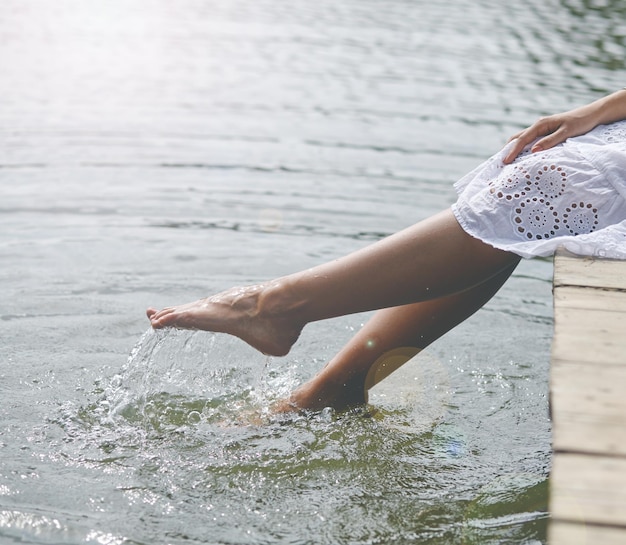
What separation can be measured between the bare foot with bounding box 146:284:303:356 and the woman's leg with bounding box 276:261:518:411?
0.26 meters

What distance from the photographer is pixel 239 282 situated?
4.27 m

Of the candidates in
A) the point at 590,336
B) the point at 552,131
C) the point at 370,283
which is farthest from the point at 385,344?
the point at 590,336

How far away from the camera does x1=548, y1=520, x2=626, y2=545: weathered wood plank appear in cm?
150

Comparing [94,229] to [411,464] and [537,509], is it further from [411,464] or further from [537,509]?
[537,509]

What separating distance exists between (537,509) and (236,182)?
326 cm

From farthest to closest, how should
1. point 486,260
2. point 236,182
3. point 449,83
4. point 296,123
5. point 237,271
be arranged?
1. point 449,83
2. point 296,123
3. point 236,182
4. point 237,271
5. point 486,260

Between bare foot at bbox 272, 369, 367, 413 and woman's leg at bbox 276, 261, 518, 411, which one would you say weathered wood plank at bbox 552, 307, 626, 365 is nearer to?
woman's leg at bbox 276, 261, 518, 411

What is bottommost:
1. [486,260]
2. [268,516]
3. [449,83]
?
[449,83]

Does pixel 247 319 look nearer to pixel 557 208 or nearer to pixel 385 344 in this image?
pixel 385 344

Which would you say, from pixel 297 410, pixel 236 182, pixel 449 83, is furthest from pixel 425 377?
pixel 449 83

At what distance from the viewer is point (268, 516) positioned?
254 centimetres

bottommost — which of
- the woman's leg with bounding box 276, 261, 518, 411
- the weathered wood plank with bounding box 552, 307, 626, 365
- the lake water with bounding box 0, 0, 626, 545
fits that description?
the lake water with bounding box 0, 0, 626, 545

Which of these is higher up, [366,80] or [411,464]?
[411,464]

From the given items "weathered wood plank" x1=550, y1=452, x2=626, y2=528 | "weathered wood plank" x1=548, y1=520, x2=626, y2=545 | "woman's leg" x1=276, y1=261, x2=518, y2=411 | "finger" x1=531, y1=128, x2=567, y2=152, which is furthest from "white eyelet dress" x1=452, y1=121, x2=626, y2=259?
"weathered wood plank" x1=548, y1=520, x2=626, y2=545
